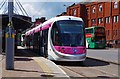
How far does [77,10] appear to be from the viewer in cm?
9669

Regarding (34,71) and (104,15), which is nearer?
(34,71)

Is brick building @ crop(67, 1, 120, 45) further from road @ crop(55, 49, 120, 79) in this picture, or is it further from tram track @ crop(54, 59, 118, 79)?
tram track @ crop(54, 59, 118, 79)

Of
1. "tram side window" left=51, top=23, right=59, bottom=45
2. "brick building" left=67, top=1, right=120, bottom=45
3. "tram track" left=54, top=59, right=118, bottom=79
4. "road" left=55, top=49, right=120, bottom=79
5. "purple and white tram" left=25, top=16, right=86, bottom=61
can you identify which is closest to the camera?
"tram track" left=54, top=59, right=118, bottom=79

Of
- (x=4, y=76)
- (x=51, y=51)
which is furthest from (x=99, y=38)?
(x=4, y=76)

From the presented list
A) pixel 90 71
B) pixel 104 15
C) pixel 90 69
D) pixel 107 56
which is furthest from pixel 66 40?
pixel 104 15

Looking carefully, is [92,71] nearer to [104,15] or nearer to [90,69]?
[90,69]

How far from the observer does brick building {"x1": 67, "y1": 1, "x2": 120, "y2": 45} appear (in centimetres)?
7444

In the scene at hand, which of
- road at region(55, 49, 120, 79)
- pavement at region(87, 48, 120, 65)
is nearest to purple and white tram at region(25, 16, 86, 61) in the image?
road at region(55, 49, 120, 79)

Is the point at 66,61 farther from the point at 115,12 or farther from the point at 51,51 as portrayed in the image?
the point at 115,12

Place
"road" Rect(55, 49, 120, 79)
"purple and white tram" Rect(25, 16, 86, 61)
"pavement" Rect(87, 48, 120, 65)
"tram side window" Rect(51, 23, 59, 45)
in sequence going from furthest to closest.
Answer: "pavement" Rect(87, 48, 120, 65) < "tram side window" Rect(51, 23, 59, 45) < "purple and white tram" Rect(25, 16, 86, 61) < "road" Rect(55, 49, 120, 79)

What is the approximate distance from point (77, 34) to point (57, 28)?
145cm

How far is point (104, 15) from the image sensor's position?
8112cm

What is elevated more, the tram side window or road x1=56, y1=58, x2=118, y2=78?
the tram side window

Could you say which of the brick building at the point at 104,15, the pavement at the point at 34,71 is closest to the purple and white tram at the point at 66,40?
the pavement at the point at 34,71
